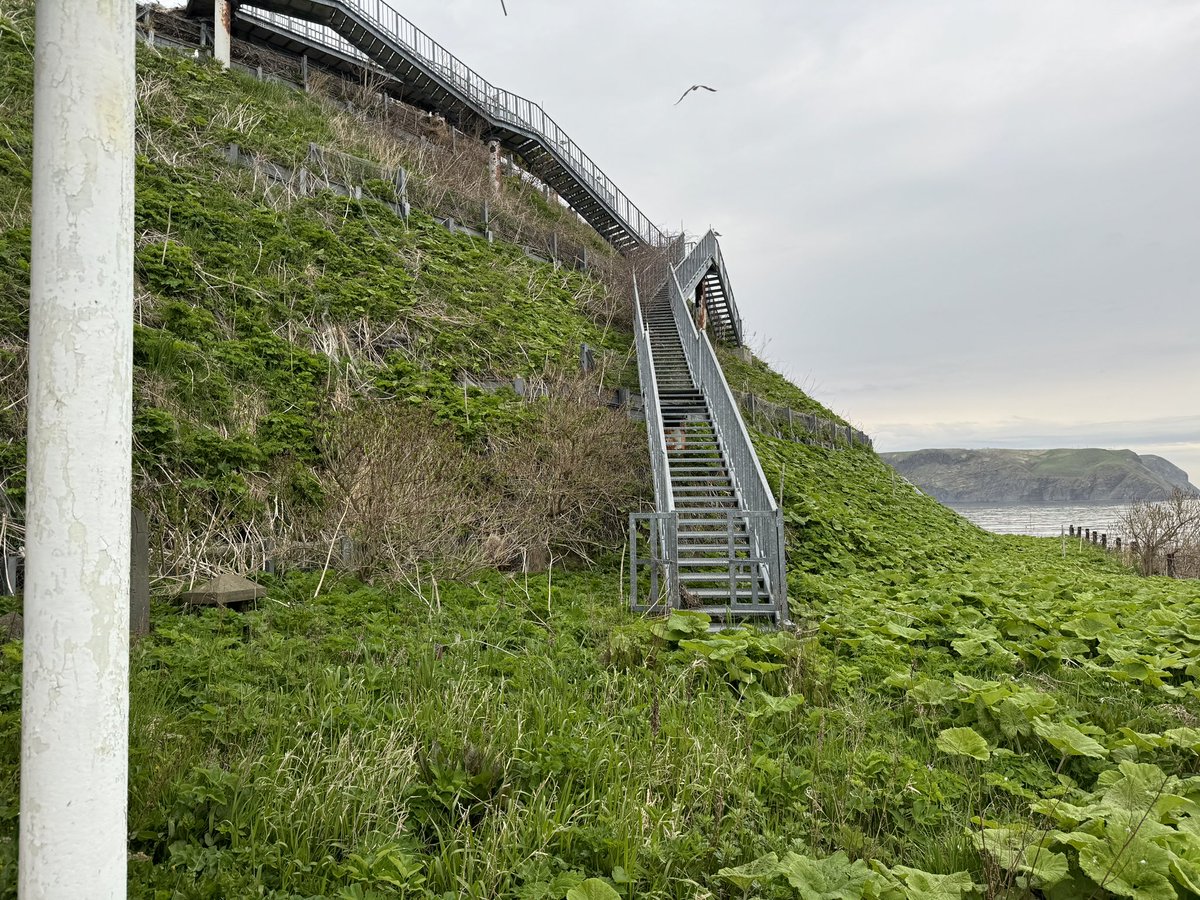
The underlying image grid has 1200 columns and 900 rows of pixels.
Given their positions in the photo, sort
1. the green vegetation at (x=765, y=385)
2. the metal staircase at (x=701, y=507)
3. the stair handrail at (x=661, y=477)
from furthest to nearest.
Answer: the green vegetation at (x=765, y=385) < the stair handrail at (x=661, y=477) < the metal staircase at (x=701, y=507)

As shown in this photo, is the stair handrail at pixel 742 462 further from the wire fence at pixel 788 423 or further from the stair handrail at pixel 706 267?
the stair handrail at pixel 706 267

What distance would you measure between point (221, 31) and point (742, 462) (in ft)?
66.6

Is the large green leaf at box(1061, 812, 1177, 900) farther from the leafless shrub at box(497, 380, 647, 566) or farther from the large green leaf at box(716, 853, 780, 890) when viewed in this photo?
the leafless shrub at box(497, 380, 647, 566)

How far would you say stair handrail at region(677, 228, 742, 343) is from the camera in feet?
67.7

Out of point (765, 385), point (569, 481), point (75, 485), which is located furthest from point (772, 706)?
point (765, 385)

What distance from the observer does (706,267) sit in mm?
21922

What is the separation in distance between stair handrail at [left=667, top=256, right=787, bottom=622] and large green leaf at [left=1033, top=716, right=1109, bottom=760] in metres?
3.36

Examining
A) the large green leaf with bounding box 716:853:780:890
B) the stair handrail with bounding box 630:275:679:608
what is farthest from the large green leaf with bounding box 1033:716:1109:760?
the stair handrail with bounding box 630:275:679:608

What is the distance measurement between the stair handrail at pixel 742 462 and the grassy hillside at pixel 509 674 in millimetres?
637

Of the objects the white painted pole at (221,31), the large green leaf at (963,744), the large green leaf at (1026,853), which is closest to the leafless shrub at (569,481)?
the large green leaf at (963,744)

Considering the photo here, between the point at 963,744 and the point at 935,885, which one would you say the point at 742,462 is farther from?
the point at 935,885

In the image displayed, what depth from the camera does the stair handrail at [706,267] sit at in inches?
812

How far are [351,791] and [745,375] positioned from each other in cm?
1899

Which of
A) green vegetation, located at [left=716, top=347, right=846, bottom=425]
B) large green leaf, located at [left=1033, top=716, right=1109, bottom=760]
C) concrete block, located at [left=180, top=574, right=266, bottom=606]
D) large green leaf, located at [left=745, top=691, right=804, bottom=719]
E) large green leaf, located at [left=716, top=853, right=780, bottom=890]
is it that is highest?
green vegetation, located at [left=716, top=347, right=846, bottom=425]
